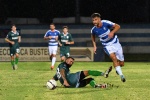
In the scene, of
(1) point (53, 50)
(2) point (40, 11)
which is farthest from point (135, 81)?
(2) point (40, 11)

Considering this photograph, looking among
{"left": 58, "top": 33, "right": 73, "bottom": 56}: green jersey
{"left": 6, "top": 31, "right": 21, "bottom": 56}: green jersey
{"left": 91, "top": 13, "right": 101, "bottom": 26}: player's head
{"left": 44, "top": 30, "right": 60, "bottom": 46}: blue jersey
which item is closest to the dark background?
{"left": 58, "top": 33, "right": 73, "bottom": 56}: green jersey

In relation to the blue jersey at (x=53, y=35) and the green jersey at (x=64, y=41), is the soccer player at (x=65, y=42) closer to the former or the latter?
the green jersey at (x=64, y=41)

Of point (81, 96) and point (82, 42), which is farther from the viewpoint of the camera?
point (82, 42)

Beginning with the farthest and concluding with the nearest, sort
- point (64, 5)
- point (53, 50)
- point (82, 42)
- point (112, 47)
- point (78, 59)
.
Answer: point (64, 5)
point (82, 42)
point (78, 59)
point (53, 50)
point (112, 47)

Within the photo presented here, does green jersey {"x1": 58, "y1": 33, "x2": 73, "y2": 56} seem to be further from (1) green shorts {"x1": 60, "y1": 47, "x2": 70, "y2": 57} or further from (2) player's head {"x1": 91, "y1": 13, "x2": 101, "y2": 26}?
(2) player's head {"x1": 91, "y1": 13, "x2": 101, "y2": 26}

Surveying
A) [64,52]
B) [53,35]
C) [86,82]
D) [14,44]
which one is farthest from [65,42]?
[86,82]

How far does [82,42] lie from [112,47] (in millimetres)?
20632

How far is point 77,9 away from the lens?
39.0 meters

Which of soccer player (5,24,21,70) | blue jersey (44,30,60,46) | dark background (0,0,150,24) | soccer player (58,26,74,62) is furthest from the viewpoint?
dark background (0,0,150,24)

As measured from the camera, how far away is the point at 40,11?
38.5 metres

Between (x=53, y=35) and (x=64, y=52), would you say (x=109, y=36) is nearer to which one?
(x=53, y=35)

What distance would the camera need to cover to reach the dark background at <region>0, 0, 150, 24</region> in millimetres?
38531

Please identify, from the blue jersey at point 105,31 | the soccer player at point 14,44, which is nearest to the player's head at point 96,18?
the blue jersey at point 105,31

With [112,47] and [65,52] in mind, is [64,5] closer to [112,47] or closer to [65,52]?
[65,52]
